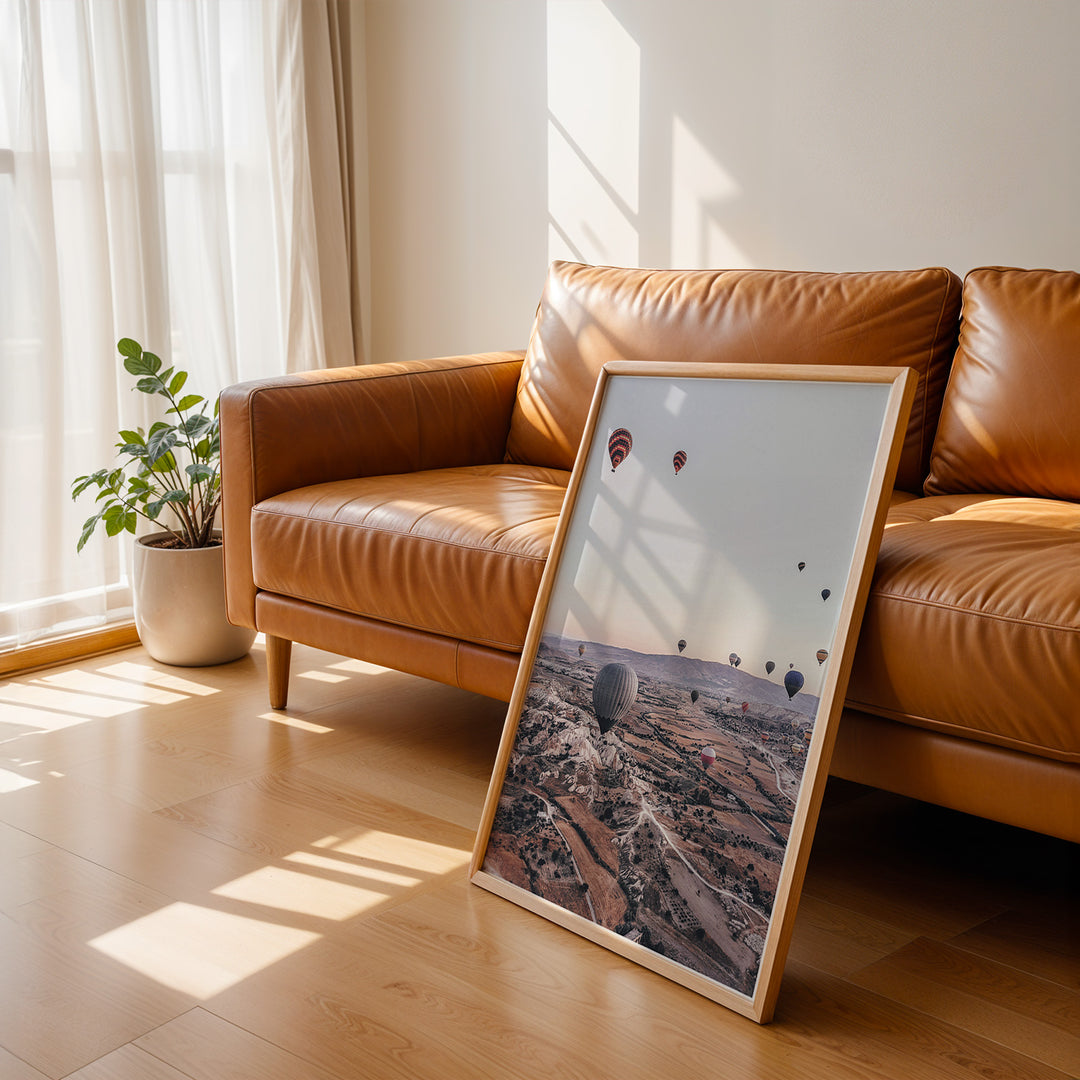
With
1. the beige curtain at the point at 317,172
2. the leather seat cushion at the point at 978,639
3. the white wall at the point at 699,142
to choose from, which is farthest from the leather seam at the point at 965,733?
the beige curtain at the point at 317,172

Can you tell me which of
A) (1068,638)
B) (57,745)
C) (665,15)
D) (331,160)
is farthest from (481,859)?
(331,160)

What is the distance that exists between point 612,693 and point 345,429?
100cm

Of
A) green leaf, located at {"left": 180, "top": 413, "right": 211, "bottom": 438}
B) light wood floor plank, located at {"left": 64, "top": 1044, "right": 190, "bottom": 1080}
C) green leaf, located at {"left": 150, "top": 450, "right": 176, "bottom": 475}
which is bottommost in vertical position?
light wood floor plank, located at {"left": 64, "top": 1044, "right": 190, "bottom": 1080}

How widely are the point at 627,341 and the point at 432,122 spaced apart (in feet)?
4.20

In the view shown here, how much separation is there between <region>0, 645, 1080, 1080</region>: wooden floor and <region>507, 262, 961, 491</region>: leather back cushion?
2.28 ft

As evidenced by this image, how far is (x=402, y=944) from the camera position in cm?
155

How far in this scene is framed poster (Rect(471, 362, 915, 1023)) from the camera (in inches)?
56.8

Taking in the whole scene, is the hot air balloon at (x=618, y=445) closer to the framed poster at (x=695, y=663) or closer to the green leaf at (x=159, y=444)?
the framed poster at (x=695, y=663)

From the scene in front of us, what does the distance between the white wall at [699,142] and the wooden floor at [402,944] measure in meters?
1.24

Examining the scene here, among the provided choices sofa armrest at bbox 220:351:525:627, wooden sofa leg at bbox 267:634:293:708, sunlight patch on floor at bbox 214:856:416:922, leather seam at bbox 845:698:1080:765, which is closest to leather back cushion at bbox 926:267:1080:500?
leather seam at bbox 845:698:1080:765

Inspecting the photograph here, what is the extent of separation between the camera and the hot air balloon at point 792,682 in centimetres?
146

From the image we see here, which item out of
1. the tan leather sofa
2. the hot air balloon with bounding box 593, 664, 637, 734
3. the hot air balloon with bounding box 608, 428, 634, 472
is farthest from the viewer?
the hot air balloon with bounding box 608, 428, 634, 472

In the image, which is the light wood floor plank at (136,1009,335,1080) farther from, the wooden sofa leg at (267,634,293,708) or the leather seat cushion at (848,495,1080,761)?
the wooden sofa leg at (267,634,293,708)

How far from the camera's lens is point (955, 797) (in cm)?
147
